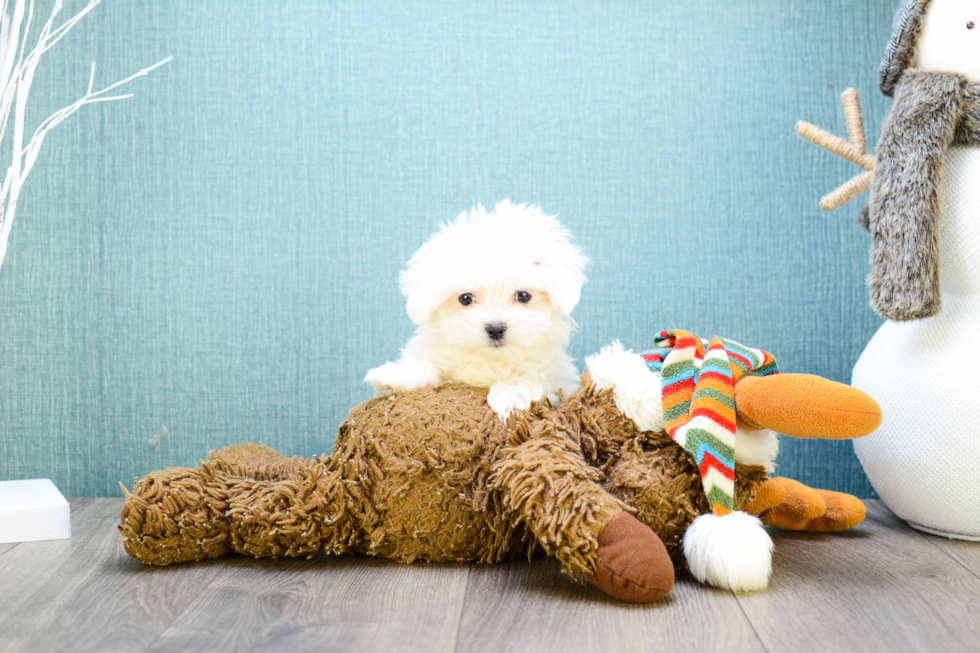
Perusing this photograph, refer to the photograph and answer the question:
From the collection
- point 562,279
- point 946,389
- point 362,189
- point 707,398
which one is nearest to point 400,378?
point 562,279

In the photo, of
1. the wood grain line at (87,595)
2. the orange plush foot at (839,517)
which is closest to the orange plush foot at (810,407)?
the orange plush foot at (839,517)

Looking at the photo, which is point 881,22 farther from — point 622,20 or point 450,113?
point 450,113

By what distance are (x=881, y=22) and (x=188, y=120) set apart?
134cm

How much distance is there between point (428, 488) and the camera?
1.00 m

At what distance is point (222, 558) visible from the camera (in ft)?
3.48

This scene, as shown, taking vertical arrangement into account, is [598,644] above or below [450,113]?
below

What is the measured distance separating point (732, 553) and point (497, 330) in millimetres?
395

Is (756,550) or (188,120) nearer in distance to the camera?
(756,550)

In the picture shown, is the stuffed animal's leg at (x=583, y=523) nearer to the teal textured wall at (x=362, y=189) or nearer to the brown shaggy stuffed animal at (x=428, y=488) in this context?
the brown shaggy stuffed animal at (x=428, y=488)

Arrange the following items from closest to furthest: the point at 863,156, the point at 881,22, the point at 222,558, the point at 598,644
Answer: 1. the point at 598,644
2. the point at 222,558
3. the point at 863,156
4. the point at 881,22

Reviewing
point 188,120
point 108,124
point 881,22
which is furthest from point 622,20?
point 108,124

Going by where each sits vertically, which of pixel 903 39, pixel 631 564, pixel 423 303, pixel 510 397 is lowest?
pixel 631 564

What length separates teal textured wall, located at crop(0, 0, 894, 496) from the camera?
1482mm

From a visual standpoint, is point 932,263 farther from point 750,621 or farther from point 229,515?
point 229,515
